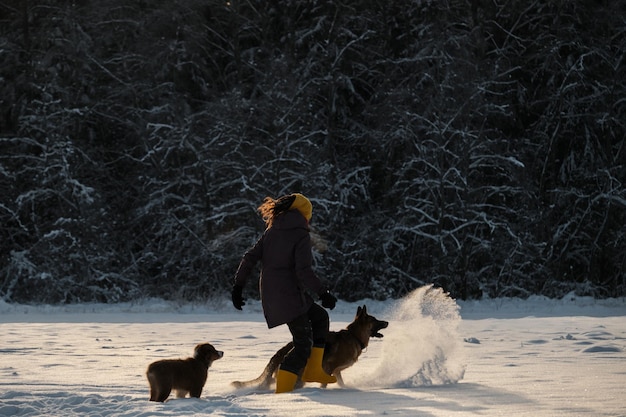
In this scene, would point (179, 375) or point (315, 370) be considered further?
point (315, 370)

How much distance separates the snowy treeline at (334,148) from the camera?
27.4m

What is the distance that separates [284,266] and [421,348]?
1741 mm

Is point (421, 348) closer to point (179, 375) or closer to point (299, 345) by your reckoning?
point (299, 345)

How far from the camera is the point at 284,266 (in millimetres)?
8008

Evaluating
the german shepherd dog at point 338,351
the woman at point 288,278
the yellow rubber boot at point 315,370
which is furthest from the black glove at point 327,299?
the german shepherd dog at point 338,351

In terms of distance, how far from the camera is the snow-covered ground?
22.8ft

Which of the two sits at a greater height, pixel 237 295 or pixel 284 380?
pixel 237 295

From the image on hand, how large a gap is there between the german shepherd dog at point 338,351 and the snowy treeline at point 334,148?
17593 mm

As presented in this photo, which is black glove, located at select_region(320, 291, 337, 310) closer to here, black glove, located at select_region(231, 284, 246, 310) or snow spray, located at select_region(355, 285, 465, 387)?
black glove, located at select_region(231, 284, 246, 310)

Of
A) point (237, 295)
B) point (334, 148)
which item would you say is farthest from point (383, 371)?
point (334, 148)

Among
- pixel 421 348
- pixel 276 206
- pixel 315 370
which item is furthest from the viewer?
pixel 421 348

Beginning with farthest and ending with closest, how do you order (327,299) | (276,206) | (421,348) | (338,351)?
(421,348) → (338,351) → (276,206) → (327,299)

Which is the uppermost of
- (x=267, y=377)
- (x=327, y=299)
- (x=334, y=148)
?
(x=334, y=148)

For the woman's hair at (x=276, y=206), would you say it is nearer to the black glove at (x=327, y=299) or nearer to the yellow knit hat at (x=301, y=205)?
the yellow knit hat at (x=301, y=205)
